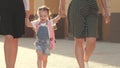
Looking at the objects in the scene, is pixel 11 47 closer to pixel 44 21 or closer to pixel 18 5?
pixel 18 5

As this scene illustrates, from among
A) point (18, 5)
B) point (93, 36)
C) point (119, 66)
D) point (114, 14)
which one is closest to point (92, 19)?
point (93, 36)

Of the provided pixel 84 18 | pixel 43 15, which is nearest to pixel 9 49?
pixel 43 15

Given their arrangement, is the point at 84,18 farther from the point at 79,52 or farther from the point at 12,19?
the point at 12,19

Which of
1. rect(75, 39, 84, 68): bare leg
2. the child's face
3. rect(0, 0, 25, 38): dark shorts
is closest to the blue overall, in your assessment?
the child's face

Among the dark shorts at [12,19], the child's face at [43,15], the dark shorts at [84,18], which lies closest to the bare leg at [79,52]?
the dark shorts at [84,18]

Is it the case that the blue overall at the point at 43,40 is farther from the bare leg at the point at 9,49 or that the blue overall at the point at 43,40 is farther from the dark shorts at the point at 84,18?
the bare leg at the point at 9,49

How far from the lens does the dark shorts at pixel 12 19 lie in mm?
6478

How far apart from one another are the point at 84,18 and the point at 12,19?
4.43 ft

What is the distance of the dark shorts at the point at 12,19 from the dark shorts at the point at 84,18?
42.7 inches

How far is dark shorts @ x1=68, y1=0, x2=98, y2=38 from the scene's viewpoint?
723 cm

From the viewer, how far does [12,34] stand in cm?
648

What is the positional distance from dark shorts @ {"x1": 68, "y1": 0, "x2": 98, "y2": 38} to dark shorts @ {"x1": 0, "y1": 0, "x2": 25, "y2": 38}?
1.08 m

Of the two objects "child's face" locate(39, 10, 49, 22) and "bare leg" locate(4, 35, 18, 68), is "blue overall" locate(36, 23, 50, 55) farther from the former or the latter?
"bare leg" locate(4, 35, 18, 68)

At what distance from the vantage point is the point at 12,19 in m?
6.54
